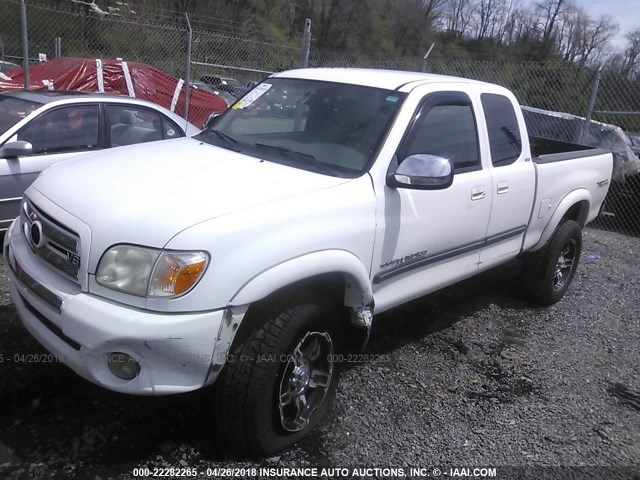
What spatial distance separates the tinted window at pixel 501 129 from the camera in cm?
411

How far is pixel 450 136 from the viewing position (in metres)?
3.75

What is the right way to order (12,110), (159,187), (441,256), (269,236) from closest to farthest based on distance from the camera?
1. (269,236)
2. (159,187)
3. (441,256)
4. (12,110)

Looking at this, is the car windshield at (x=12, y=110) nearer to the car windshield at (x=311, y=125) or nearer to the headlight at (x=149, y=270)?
the car windshield at (x=311, y=125)

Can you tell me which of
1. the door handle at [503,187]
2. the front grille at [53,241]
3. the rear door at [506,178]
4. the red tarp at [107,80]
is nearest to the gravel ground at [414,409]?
the rear door at [506,178]

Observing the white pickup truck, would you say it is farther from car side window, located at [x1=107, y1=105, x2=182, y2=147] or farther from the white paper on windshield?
car side window, located at [x1=107, y1=105, x2=182, y2=147]

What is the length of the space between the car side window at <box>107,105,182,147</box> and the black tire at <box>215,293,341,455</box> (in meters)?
3.77

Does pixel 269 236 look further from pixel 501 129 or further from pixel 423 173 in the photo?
pixel 501 129

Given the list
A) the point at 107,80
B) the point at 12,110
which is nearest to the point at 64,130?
the point at 12,110

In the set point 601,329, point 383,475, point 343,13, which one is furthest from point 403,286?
point 343,13

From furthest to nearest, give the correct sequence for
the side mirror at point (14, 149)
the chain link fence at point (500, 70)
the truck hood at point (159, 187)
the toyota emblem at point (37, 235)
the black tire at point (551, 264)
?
the chain link fence at point (500, 70), the black tire at point (551, 264), the side mirror at point (14, 149), the toyota emblem at point (37, 235), the truck hood at point (159, 187)

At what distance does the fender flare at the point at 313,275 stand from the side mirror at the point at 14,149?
11.3 ft

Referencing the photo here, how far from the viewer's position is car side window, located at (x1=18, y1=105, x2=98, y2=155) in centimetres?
520

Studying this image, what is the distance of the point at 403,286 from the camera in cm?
343

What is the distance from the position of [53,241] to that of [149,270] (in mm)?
623
